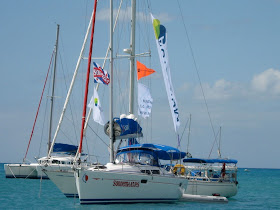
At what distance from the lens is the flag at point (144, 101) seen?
33094 mm

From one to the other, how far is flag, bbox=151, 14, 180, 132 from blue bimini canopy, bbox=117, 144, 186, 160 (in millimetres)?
1447

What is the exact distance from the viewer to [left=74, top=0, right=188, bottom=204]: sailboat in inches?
1164

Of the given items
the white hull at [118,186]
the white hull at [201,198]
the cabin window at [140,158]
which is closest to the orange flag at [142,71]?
the cabin window at [140,158]

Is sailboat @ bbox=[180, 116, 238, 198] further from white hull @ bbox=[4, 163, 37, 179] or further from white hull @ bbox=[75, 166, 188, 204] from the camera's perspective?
white hull @ bbox=[4, 163, 37, 179]

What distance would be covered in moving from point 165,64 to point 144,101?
3.39 meters

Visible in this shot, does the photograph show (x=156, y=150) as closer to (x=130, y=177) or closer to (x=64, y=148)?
(x=130, y=177)

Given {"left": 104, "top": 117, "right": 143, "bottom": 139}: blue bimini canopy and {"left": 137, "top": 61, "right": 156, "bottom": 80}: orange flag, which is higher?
{"left": 137, "top": 61, "right": 156, "bottom": 80}: orange flag

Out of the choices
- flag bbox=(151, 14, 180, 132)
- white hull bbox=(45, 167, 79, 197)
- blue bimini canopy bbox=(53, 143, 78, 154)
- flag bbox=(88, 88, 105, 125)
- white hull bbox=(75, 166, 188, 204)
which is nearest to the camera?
white hull bbox=(75, 166, 188, 204)

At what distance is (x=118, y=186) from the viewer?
2998cm

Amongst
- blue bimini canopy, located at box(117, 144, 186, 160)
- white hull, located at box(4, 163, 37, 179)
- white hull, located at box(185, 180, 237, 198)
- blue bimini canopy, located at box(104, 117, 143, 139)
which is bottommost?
white hull, located at box(185, 180, 237, 198)

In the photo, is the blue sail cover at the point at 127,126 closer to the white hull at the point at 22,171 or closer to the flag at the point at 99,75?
the flag at the point at 99,75

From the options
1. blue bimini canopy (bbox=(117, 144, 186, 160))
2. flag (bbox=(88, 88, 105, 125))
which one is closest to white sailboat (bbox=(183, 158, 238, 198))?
blue bimini canopy (bbox=(117, 144, 186, 160))

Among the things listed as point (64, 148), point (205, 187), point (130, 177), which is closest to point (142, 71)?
point (130, 177)

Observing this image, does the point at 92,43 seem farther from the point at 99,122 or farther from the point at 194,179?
the point at 194,179
